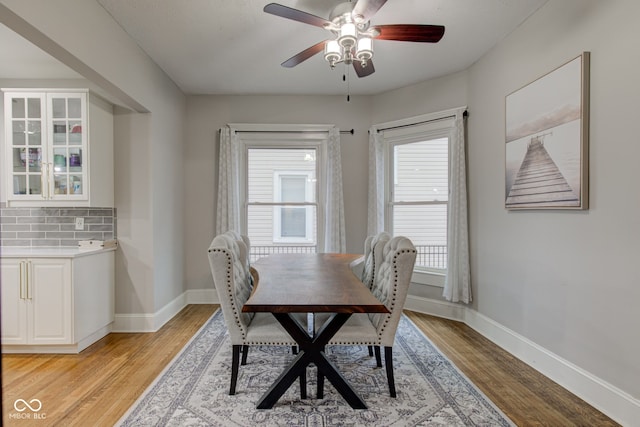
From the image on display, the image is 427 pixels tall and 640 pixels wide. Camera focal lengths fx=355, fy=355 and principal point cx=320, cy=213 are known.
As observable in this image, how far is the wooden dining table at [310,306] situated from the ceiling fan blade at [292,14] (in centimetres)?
166

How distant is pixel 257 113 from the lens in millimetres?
4516

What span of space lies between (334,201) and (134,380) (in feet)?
8.95

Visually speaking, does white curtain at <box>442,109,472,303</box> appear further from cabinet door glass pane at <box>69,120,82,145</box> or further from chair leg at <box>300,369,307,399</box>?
cabinet door glass pane at <box>69,120,82,145</box>

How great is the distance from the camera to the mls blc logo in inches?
83.7

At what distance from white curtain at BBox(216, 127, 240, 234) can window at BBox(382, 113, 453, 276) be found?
1.86 m

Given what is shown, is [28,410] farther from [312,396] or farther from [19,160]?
[19,160]

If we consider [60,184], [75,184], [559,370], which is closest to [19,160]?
[60,184]

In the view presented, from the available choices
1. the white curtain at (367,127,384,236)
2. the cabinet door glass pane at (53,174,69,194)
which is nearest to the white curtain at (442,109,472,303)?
the white curtain at (367,127,384,236)

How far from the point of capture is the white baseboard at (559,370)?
81.5 inches

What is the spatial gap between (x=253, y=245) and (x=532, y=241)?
3110mm

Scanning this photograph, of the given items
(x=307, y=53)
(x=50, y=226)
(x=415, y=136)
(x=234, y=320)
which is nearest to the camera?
(x=234, y=320)

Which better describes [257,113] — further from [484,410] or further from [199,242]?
[484,410]

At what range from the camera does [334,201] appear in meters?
4.38

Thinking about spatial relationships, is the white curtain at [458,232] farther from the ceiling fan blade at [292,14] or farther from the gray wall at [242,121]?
the ceiling fan blade at [292,14]
